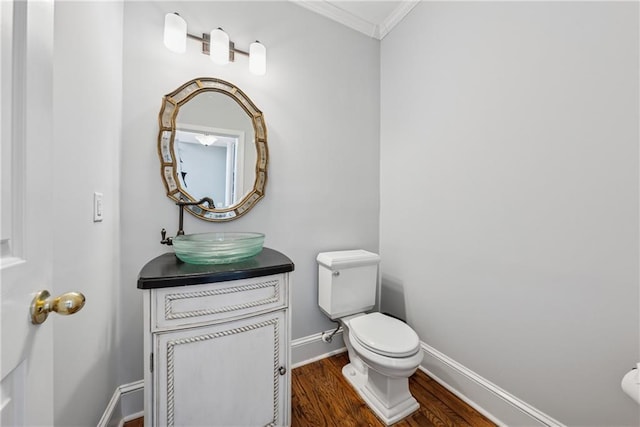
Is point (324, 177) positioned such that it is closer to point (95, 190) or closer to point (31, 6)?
point (95, 190)

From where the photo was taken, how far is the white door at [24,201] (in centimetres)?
38

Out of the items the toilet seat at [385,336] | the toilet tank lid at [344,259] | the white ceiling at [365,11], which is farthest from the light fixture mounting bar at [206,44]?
the toilet seat at [385,336]

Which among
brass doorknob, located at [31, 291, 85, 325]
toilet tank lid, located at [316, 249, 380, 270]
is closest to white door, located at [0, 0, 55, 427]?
brass doorknob, located at [31, 291, 85, 325]

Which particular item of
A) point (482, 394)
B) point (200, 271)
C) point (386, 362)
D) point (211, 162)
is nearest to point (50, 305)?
point (200, 271)

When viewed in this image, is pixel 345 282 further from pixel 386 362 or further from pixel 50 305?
pixel 50 305

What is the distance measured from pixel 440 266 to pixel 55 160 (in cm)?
177

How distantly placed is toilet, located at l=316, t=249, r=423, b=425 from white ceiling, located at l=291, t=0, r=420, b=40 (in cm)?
171

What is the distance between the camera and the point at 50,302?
1.48 ft

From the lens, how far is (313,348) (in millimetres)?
1720

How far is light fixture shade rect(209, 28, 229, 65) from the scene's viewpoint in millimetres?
1361

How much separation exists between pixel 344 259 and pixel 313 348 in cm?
69

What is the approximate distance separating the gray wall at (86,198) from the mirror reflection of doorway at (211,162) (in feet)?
0.94

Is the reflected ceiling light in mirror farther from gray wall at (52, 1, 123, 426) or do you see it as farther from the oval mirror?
gray wall at (52, 1, 123, 426)

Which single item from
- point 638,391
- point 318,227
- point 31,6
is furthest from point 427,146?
point 31,6
